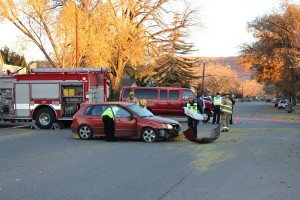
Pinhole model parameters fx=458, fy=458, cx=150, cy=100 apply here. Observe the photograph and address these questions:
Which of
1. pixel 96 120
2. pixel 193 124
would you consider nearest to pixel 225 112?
pixel 193 124

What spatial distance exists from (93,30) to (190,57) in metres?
40.7

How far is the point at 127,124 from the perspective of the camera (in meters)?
15.4

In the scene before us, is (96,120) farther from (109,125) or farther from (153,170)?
(153,170)

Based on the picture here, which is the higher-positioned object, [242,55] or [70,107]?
[242,55]

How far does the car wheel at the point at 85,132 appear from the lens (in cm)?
1608

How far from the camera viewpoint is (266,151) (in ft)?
39.7

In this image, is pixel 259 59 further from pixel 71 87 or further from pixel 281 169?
pixel 281 169

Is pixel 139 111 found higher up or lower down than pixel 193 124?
higher up

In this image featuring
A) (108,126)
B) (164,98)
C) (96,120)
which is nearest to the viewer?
(108,126)

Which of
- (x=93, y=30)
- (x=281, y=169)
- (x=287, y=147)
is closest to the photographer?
(x=281, y=169)

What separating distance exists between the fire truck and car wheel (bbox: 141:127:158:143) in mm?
7011

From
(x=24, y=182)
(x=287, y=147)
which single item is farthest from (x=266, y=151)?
(x=24, y=182)

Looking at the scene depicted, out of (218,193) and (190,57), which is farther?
(190,57)

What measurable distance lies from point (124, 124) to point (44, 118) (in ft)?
24.1
